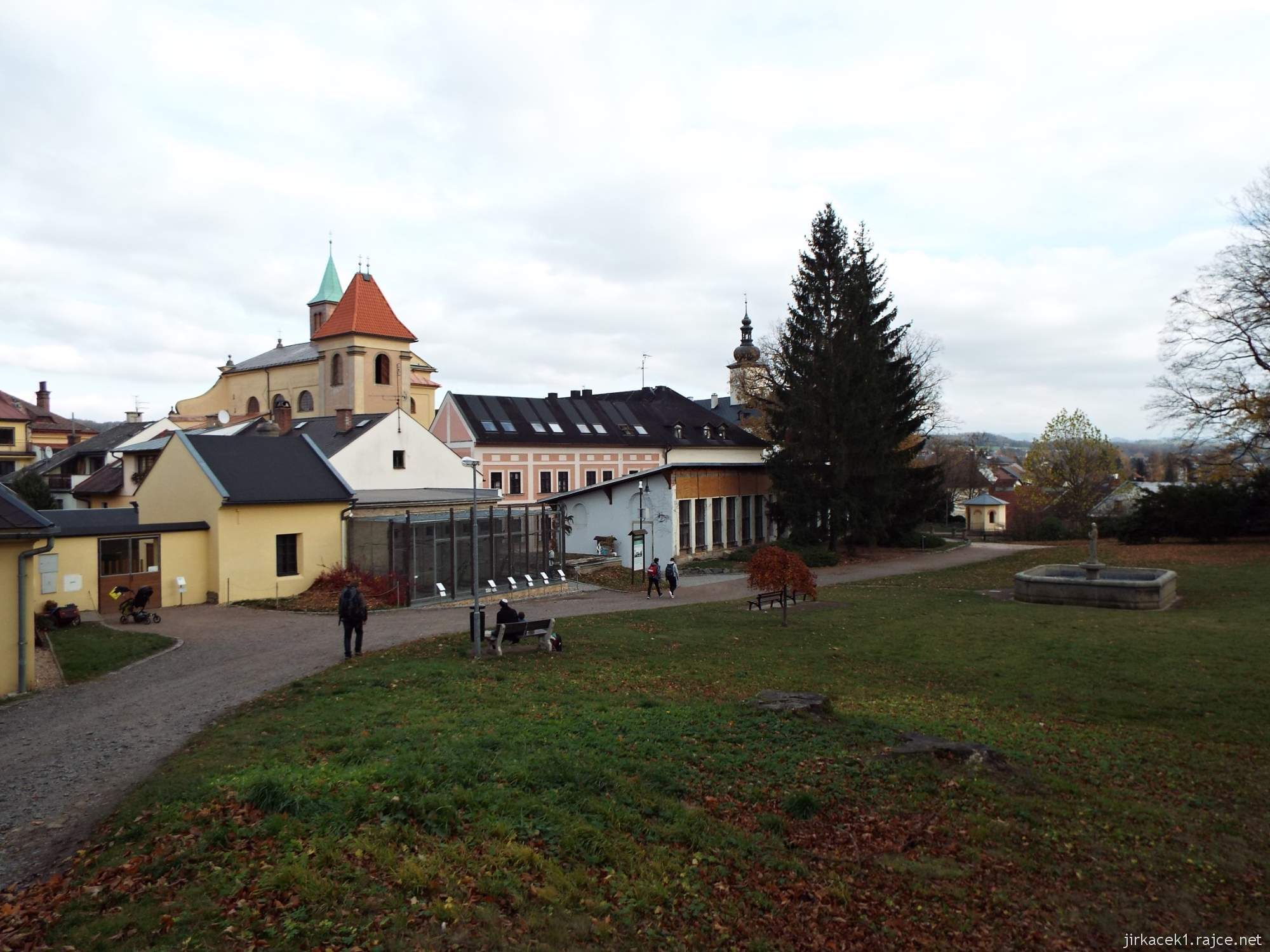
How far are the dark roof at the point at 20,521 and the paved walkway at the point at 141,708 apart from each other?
9.18 feet

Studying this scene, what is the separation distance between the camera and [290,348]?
74.9m

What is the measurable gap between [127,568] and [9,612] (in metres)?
10.8

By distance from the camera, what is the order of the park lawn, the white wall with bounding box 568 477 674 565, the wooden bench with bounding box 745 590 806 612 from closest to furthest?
the park lawn
the wooden bench with bounding box 745 590 806 612
the white wall with bounding box 568 477 674 565

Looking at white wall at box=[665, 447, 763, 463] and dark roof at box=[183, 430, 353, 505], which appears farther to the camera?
white wall at box=[665, 447, 763, 463]

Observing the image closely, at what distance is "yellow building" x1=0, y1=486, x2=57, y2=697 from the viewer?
47.0 feet

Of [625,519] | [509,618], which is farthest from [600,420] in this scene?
[509,618]

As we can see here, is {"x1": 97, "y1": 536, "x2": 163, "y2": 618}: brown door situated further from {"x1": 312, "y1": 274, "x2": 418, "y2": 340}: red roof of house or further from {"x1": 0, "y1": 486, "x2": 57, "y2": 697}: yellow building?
{"x1": 312, "y1": 274, "x2": 418, "y2": 340}: red roof of house

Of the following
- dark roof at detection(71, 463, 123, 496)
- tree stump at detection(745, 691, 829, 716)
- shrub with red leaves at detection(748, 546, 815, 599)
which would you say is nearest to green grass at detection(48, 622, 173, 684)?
tree stump at detection(745, 691, 829, 716)

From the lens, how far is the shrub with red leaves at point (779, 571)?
2162 cm

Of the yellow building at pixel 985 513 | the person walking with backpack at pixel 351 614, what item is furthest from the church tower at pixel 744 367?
the person walking with backpack at pixel 351 614

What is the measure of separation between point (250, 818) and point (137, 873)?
97 cm

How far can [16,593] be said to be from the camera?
1455 cm

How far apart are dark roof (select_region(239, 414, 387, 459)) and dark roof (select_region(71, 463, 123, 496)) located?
33.6ft

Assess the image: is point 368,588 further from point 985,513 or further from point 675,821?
point 985,513
